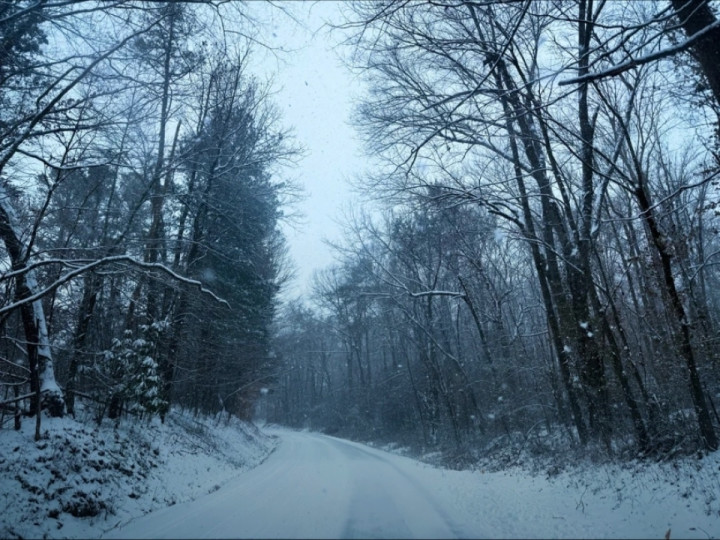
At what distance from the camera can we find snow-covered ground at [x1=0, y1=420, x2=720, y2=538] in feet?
15.7

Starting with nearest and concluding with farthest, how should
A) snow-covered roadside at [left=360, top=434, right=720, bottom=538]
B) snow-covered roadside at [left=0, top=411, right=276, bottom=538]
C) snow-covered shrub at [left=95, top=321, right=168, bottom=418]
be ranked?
snow-covered roadside at [left=360, top=434, right=720, bottom=538]
snow-covered roadside at [left=0, top=411, right=276, bottom=538]
snow-covered shrub at [left=95, top=321, right=168, bottom=418]

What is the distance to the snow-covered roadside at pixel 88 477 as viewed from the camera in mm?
5238

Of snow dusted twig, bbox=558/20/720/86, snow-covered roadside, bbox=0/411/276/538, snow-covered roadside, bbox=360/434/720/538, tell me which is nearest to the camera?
snow dusted twig, bbox=558/20/720/86

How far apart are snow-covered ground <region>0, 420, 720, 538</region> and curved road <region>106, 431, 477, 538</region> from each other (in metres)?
0.02

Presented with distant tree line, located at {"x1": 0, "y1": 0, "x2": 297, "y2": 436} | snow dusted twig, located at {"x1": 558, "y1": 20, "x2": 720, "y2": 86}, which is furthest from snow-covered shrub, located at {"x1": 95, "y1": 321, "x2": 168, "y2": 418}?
snow dusted twig, located at {"x1": 558, "y1": 20, "x2": 720, "y2": 86}

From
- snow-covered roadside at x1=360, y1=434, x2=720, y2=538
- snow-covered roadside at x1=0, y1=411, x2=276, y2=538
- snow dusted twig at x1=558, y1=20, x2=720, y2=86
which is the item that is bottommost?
snow-covered roadside at x1=360, y1=434, x2=720, y2=538

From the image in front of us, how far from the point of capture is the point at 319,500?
634 cm

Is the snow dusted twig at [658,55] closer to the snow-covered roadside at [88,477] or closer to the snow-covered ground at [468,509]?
the snow-covered ground at [468,509]

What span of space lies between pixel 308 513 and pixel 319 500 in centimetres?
99

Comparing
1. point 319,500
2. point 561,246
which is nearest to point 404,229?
point 561,246

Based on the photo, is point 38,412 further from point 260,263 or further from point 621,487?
point 260,263

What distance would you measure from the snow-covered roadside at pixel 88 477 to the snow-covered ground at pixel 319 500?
0.07 ft

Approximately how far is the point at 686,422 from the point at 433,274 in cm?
1309

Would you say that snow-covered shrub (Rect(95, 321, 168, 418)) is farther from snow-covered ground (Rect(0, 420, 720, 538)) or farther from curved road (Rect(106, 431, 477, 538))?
curved road (Rect(106, 431, 477, 538))
